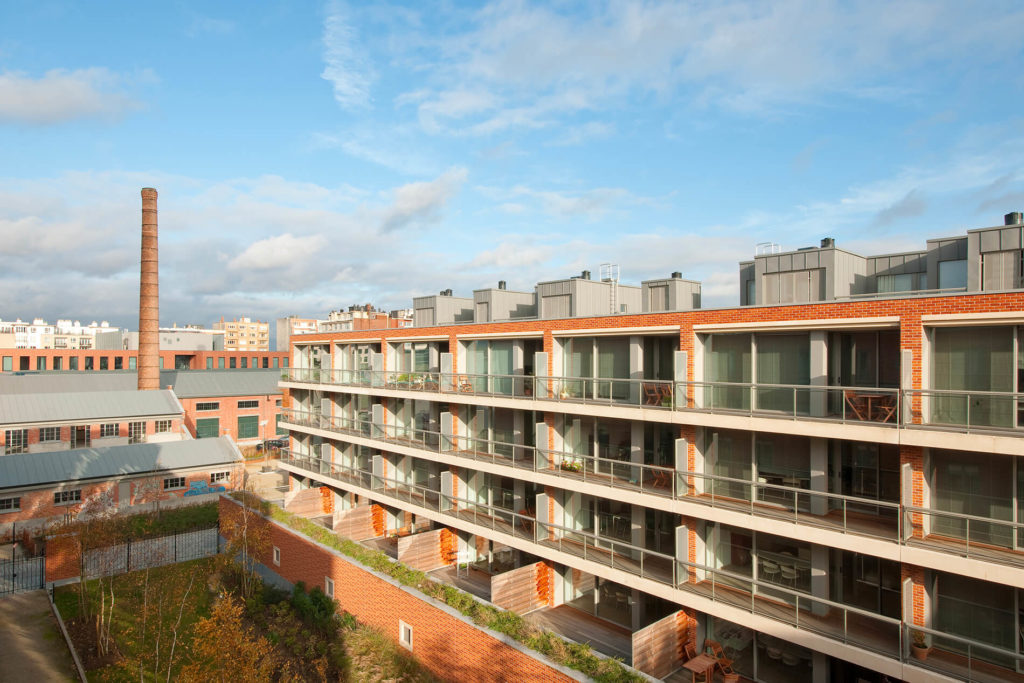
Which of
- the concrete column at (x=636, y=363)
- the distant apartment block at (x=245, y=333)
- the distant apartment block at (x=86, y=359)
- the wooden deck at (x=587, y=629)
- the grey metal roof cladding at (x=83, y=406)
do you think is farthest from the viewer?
the distant apartment block at (x=245, y=333)

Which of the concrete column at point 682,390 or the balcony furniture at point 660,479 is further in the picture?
the balcony furniture at point 660,479

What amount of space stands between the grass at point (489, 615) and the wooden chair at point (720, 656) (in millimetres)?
2345

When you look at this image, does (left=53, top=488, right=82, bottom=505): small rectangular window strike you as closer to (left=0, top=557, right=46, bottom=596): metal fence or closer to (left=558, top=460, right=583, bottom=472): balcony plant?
(left=0, top=557, right=46, bottom=596): metal fence

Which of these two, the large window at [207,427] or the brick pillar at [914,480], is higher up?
the brick pillar at [914,480]

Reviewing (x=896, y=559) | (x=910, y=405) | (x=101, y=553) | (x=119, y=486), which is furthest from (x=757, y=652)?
(x=119, y=486)

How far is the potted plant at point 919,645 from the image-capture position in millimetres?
12164

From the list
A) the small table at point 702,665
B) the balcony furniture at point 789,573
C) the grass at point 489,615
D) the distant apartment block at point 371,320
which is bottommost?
the grass at point 489,615

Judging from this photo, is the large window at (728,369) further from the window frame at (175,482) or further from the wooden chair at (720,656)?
the window frame at (175,482)

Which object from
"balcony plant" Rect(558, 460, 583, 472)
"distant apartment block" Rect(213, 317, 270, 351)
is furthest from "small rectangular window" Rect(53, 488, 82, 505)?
"distant apartment block" Rect(213, 317, 270, 351)

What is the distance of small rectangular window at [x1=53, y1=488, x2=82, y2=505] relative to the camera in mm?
36219

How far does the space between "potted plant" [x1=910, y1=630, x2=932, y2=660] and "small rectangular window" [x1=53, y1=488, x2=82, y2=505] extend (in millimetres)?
42866

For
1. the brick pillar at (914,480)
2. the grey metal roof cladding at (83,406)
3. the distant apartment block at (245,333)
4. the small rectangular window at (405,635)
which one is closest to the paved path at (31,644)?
the small rectangular window at (405,635)

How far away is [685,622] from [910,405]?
8.21m

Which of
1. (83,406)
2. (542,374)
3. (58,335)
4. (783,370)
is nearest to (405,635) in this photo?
(542,374)
